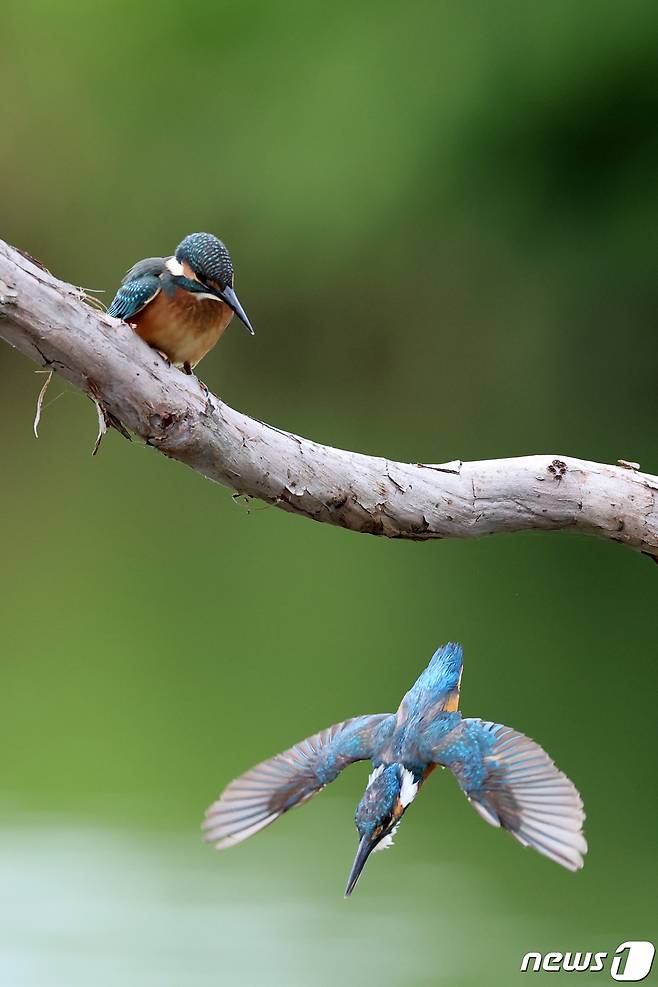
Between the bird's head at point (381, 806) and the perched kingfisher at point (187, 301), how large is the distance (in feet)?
2.09

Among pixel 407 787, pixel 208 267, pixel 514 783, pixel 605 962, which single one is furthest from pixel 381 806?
pixel 605 962

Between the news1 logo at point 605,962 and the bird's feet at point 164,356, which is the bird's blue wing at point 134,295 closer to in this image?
the bird's feet at point 164,356

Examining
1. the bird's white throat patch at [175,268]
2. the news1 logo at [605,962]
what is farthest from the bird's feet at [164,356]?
the news1 logo at [605,962]

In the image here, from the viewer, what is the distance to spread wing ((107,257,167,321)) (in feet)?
5.88

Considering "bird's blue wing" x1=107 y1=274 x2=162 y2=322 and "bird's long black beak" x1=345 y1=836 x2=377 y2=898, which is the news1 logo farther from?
"bird's blue wing" x1=107 y1=274 x2=162 y2=322

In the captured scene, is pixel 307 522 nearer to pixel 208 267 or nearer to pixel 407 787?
pixel 208 267

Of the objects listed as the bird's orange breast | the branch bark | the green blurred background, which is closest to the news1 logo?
the green blurred background

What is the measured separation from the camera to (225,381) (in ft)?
33.1

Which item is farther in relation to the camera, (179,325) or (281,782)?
(179,325)

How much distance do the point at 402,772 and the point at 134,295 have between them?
2.53 feet

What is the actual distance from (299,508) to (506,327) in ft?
33.4

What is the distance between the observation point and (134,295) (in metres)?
1.82

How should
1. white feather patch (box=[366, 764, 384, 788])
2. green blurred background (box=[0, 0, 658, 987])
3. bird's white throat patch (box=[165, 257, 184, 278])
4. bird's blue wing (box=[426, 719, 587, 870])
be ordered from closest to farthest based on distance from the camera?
bird's blue wing (box=[426, 719, 587, 870]), white feather patch (box=[366, 764, 384, 788]), bird's white throat patch (box=[165, 257, 184, 278]), green blurred background (box=[0, 0, 658, 987])

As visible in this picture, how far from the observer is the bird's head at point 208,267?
1756 mm
